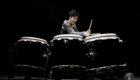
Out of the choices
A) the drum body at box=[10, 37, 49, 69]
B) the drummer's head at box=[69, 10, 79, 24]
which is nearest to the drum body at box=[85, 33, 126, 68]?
the drummer's head at box=[69, 10, 79, 24]

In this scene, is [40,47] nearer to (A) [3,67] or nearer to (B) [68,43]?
(B) [68,43]

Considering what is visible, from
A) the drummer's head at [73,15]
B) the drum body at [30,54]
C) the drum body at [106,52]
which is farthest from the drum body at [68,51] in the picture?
the drummer's head at [73,15]

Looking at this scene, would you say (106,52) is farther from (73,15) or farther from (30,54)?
(30,54)

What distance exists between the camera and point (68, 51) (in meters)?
1.52

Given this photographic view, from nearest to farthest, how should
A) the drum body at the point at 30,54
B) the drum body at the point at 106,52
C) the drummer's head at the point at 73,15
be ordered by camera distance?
the drum body at the point at 106,52
the drum body at the point at 30,54
the drummer's head at the point at 73,15

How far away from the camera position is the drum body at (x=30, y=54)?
1679 millimetres

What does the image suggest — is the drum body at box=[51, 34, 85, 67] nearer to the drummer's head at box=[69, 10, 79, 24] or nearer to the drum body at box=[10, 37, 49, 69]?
the drum body at box=[10, 37, 49, 69]

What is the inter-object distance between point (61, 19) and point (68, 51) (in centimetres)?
229

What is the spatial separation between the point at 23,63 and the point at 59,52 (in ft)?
1.72

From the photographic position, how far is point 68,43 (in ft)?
5.05

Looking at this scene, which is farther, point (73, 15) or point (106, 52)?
point (73, 15)

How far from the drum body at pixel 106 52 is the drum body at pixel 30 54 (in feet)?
2.26

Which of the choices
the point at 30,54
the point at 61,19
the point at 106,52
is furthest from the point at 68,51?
the point at 61,19

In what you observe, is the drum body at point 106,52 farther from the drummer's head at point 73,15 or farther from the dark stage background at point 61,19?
the dark stage background at point 61,19
